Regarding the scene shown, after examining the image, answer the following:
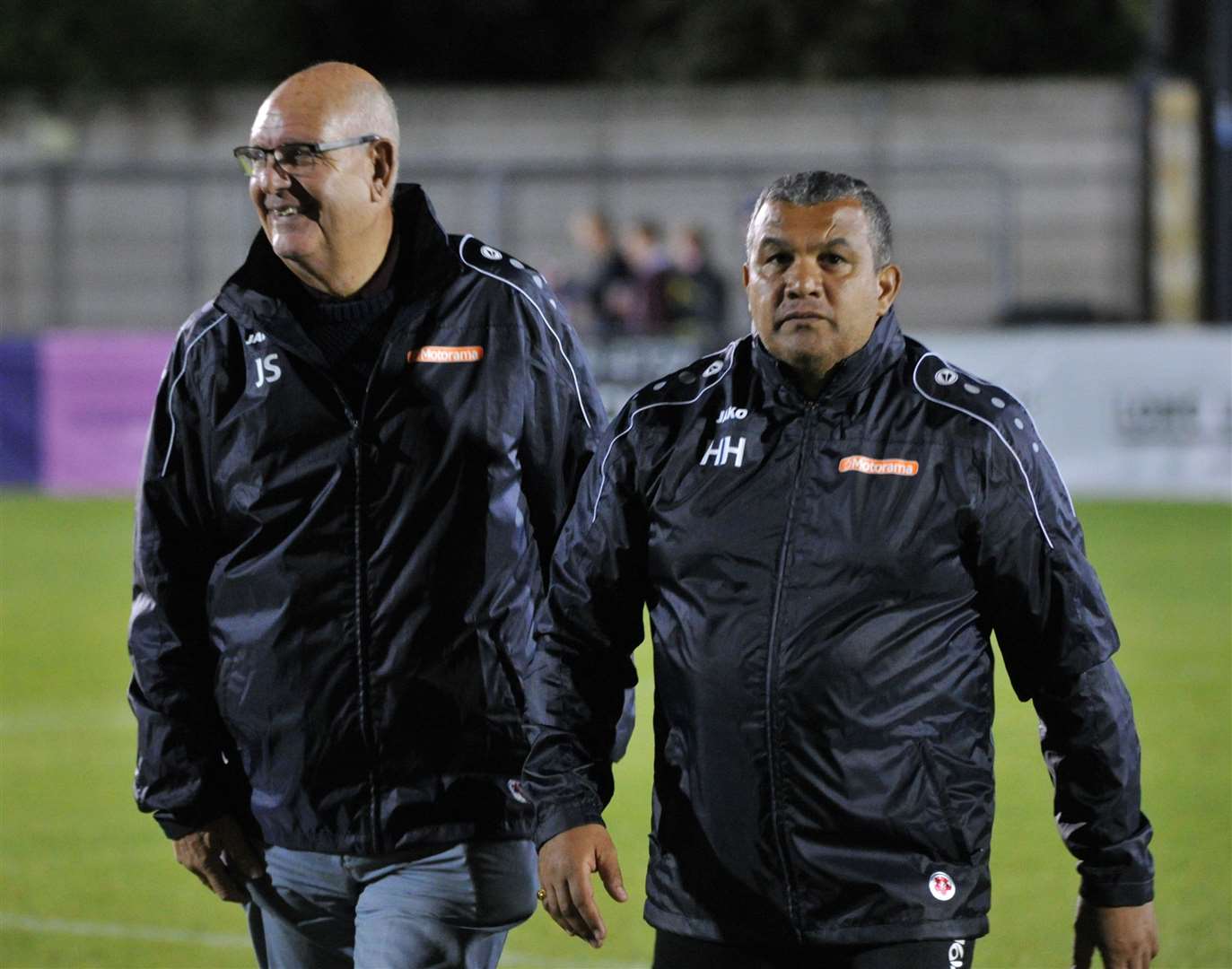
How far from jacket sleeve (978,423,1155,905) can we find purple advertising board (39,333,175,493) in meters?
16.9

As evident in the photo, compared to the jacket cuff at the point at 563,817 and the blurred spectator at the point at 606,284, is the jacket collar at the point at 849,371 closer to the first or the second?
the jacket cuff at the point at 563,817

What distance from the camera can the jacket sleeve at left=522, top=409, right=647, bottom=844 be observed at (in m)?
3.55

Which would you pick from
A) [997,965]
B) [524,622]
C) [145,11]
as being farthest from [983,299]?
[524,622]

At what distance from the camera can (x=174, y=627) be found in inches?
155

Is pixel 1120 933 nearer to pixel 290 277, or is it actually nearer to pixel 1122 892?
pixel 1122 892

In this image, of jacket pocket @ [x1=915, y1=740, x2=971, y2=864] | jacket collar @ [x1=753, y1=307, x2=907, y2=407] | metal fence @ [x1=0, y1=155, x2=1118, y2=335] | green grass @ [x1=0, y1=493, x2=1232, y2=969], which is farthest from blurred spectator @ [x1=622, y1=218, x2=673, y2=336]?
jacket pocket @ [x1=915, y1=740, x2=971, y2=864]

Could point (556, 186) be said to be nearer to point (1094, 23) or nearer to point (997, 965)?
point (1094, 23)

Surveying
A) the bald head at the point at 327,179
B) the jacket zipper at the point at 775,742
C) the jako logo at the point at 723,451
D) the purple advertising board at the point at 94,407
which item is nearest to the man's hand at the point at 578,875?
the jacket zipper at the point at 775,742

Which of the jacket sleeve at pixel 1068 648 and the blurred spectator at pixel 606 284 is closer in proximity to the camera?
the jacket sleeve at pixel 1068 648

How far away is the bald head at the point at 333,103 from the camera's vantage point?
12.6ft

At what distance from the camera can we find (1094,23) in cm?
3281

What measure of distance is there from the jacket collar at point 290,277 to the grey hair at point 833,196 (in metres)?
0.67

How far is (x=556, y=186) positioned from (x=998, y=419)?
20.3 metres

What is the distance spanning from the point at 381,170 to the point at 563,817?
4.13 ft
